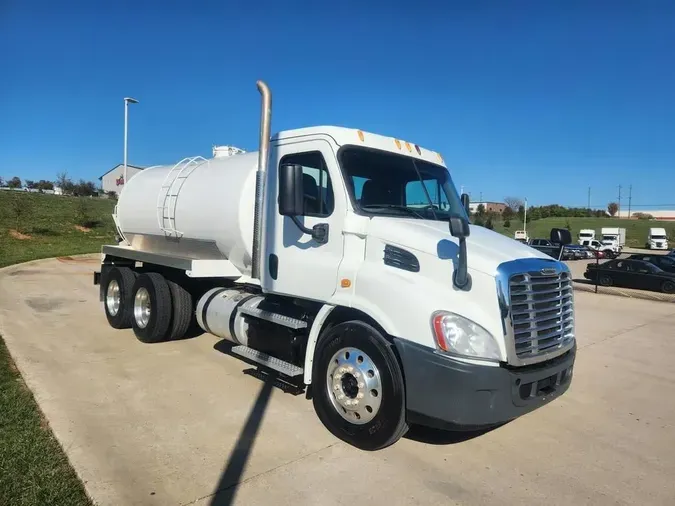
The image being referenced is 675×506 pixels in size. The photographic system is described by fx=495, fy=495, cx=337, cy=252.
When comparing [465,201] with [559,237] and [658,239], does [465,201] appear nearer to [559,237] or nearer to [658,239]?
[559,237]

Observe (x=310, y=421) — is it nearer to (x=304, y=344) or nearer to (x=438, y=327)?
(x=304, y=344)

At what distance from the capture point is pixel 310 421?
16.0 feet

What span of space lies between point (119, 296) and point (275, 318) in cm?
453

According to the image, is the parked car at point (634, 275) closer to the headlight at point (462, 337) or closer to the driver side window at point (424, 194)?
the driver side window at point (424, 194)

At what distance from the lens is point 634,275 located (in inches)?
847

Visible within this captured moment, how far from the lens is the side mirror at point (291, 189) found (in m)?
4.42

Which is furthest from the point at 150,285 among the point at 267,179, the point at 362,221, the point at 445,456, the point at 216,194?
the point at 445,456

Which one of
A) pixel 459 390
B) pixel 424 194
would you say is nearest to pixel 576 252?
pixel 424 194

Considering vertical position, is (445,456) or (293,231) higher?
(293,231)

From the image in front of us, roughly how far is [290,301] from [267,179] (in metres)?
1.41

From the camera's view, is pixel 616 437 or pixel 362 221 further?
pixel 616 437

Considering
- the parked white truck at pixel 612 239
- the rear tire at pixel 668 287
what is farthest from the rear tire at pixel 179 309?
the parked white truck at pixel 612 239

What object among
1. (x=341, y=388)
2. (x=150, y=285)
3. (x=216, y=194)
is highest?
(x=216, y=194)

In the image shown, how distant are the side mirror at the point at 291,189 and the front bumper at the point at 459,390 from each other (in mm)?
1498
